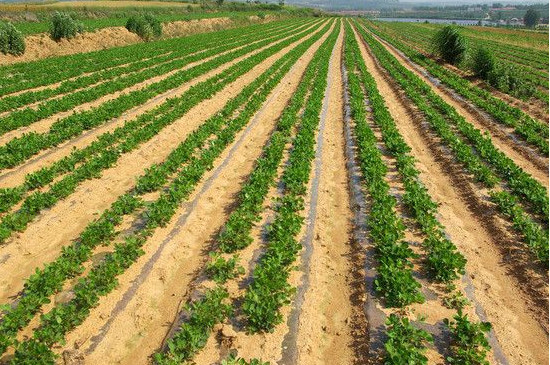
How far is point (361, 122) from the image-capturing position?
15.7 metres

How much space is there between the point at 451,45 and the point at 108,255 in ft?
108

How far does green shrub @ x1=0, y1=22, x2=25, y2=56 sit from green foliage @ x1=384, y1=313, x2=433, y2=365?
31.4m

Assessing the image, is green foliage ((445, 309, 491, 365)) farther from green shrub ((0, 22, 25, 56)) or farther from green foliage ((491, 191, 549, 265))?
green shrub ((0, 22, 25, 56))

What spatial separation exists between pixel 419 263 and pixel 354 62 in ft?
84.5

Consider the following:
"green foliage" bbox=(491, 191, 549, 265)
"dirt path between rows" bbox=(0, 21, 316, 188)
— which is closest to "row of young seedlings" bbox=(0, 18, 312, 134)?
"dirt path between rows" bbox=(0, 21, 316, 188)

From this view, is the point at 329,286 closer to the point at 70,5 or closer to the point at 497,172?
the point at 497,172

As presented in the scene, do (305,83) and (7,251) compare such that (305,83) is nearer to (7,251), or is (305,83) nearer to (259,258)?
(259,258)

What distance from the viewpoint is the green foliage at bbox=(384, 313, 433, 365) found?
5.41m

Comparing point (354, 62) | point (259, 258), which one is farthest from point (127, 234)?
point (354, 62)

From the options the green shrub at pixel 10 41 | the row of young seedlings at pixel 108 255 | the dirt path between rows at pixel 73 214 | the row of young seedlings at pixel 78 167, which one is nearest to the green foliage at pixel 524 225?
the row of young seedlings at pixel 108 255

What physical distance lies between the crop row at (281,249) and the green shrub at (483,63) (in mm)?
17739

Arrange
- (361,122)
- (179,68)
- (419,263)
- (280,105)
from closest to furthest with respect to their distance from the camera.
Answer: (419,263) < (361,122) < (280,105) < (179,68)

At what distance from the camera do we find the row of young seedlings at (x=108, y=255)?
5.86 m

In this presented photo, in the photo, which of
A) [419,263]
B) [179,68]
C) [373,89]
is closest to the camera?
[419,263]
